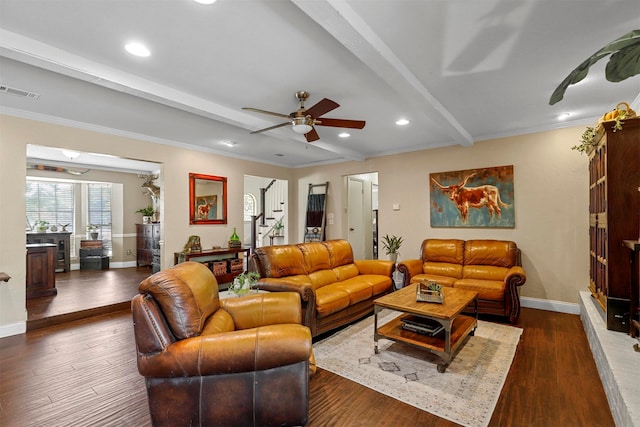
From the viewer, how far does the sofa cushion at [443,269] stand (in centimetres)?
438

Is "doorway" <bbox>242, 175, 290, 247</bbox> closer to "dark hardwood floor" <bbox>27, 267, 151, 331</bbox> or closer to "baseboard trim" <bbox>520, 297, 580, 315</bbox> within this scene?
"dark hardwood floor" <bbox>27, 267, 151, 331</bbox>

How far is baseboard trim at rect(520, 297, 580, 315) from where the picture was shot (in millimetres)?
4094

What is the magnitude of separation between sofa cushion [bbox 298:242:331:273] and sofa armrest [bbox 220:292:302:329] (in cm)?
148

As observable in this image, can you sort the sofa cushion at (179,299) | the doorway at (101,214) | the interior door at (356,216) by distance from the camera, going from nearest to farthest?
the sofa cushion at (179,299)
the doorway at (101,214)
the interior door at (356,216)

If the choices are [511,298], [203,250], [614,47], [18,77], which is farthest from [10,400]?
[511,298]

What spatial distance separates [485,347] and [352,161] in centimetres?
418

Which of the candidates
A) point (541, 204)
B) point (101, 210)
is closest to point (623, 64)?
point (541, 204)

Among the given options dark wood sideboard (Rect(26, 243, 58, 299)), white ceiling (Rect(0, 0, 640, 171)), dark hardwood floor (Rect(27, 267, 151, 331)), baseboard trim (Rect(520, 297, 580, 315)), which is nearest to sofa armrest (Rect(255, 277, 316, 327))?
white ceiling (Rect(0, 0, 640, 171))

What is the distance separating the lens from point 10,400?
87.1 inches

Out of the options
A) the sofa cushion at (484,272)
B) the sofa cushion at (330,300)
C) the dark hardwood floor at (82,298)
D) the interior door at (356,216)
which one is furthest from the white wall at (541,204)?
the dark hardwood floor at (82,298)

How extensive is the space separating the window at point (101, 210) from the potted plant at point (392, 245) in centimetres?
→ 719

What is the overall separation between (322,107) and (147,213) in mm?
6951

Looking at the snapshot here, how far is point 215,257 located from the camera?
5.49 m

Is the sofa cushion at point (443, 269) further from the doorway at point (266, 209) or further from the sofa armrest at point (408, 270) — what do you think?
the doorway at point (266, 209)
